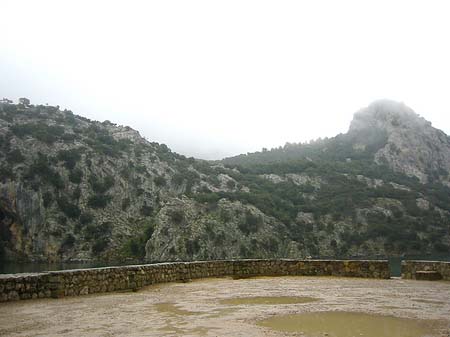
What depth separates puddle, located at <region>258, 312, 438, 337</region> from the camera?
8.06 m

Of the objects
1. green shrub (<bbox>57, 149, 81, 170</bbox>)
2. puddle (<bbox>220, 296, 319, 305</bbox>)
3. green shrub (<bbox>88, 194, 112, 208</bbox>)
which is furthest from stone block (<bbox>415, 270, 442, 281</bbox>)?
green shrub (<bbox>57, 149, 81, 170</bbox>)

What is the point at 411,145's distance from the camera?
347ft

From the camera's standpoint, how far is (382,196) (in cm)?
8025

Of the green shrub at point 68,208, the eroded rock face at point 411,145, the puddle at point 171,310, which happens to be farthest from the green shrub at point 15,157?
the eroded rock face at point 411,145

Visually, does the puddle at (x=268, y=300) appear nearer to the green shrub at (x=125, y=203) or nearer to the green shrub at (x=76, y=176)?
the green shrub at (x=125, y=203)

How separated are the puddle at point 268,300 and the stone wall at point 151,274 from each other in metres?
5.28

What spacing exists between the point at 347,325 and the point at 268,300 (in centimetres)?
445

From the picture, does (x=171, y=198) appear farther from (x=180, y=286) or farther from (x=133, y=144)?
(x=180, y=286)

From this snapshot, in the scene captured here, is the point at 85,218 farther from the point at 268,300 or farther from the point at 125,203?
the point at 268,300

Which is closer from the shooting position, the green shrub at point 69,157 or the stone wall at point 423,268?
the stone wall at point 423,268

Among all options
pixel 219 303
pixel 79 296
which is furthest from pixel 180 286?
pixel 219 303

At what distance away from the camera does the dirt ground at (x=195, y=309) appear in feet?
29.1

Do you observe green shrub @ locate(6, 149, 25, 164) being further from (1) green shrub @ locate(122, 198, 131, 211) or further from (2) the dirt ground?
(2) the dirt ground

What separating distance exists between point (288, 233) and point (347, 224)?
10047 millimetres
